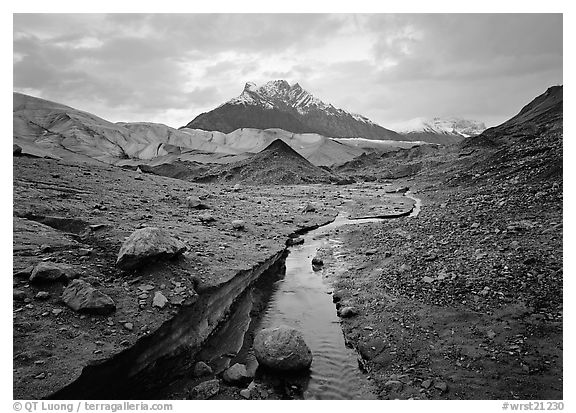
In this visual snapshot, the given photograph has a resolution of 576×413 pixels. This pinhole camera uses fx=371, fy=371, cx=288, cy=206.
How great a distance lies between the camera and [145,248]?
22.4 feet

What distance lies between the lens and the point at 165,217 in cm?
1224

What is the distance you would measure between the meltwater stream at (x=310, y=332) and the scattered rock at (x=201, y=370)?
19cm

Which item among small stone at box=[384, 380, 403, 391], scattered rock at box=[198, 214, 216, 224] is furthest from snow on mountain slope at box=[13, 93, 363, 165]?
small stone at box=[384, 380, 403, 391]

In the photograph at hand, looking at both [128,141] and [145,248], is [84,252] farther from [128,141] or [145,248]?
[128,141]

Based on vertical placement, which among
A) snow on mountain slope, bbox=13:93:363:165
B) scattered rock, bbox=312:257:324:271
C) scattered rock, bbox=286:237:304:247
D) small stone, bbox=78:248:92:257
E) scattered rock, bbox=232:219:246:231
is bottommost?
scattered rock, bbox=312:257:324:271

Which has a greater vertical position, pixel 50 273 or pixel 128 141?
pixel 128 141

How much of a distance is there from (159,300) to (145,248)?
3.72ft

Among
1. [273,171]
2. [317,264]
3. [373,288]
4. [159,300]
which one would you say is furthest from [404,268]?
[273,171]

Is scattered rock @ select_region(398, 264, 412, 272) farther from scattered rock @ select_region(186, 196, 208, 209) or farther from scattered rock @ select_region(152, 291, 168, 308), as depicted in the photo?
scattered rock @ select_region(186, 196, 208, 209)

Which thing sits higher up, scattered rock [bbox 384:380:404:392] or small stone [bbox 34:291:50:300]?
small stone [bbox 34:291:50:300]

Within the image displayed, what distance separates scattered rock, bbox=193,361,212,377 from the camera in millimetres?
5590

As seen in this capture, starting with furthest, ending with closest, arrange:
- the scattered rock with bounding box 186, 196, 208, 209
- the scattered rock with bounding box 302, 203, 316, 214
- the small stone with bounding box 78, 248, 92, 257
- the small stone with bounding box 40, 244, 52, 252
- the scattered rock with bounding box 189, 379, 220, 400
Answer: the scattered rock with bounding box 302, 203, 316, 214 → the scattered rock with bounding box 186, 196, 208, 209 → the small stone with bounding box 78, 248, 92, 257 → the small stone with bounding box 40, 244, 52, 252 → the scattered rock with bounding box 189, 379, 220, 400

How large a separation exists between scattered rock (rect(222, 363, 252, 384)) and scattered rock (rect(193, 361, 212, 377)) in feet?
0.97

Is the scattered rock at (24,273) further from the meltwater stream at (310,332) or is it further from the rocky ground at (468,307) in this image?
the rocky ground at (468,307)
